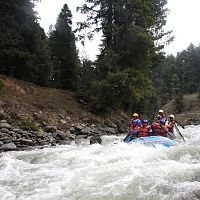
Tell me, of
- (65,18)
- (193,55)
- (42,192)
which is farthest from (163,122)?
(193,55)

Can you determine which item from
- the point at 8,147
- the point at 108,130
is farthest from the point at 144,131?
the point at 108,130

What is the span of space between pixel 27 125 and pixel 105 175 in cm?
1059

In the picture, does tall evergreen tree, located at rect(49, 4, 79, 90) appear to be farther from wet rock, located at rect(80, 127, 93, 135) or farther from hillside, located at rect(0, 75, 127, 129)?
wet rock, located at rect(80, 127, 93, 135)

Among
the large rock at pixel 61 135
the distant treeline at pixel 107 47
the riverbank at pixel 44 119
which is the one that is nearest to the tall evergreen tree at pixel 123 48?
the distant treeline at pixel 107 47

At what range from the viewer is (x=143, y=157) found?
12.0 meters

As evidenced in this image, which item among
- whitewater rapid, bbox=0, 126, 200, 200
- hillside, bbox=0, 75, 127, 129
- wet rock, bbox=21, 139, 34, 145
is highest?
hillside, bbox=0, 75, 127, 129

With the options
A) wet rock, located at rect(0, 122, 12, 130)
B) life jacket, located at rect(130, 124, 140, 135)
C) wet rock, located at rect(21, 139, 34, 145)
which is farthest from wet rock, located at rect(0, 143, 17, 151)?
life jacket, located at rect(130, 124, 140, 135)

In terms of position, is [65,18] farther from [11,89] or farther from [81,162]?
[81,162]

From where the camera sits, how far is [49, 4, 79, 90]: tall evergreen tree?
39.5 m

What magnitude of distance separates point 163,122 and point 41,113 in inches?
312

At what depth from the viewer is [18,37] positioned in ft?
86.7

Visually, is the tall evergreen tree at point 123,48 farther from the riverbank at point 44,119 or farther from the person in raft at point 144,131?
the person in raft at point 144,131

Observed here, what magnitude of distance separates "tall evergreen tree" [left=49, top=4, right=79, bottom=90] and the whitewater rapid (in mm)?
25617

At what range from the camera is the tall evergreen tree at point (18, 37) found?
1010 inches
